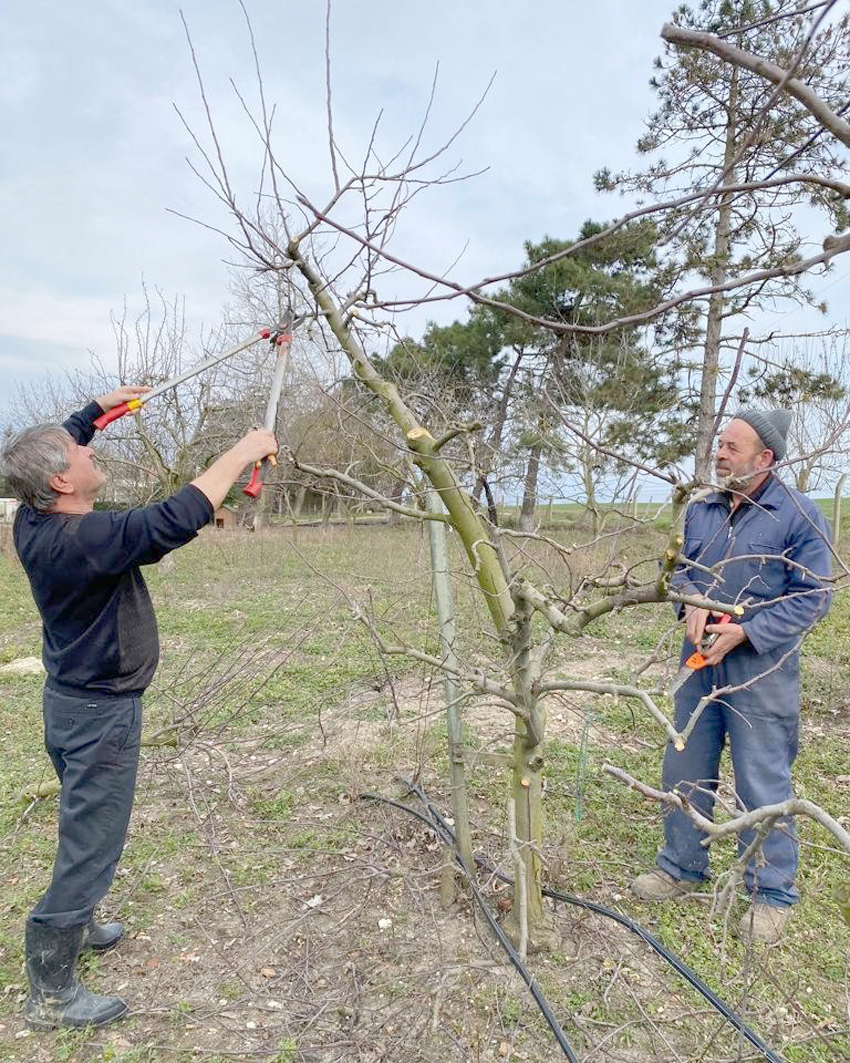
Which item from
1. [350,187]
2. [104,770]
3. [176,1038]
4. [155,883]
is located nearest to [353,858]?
[155,883]

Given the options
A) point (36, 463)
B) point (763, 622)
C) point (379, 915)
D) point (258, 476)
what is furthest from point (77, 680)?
point (763, 622)

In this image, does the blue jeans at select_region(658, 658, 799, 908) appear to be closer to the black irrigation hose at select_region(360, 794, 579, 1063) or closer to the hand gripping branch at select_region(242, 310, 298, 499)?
the black irrigation hose at select_region(360, 794, 579, 1063)

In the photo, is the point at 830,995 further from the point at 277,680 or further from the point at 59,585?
the point at 277,680

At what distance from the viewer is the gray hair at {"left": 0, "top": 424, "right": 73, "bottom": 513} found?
6.43 feet

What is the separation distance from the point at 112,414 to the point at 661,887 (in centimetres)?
264

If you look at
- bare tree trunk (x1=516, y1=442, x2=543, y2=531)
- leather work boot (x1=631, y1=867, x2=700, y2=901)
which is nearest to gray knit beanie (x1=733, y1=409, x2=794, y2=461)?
bare tree trunk (x1=516, y1=442, x2=543, y2=531)

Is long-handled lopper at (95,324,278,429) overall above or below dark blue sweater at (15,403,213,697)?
above

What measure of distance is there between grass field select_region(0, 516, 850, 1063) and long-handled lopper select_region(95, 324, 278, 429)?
2.24 feet

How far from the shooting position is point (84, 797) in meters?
2.06

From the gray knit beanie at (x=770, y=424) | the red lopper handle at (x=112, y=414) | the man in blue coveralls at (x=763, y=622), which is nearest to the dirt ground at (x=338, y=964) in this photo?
the man in blue coveralls at (x=763, y=622)

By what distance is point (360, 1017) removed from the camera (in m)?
2.05

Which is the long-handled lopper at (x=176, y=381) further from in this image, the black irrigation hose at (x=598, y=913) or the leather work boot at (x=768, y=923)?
the leather work boot at (x=768, y=923)

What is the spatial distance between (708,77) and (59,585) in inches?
81.6

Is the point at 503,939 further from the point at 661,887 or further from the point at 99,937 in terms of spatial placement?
the point at 99,937
